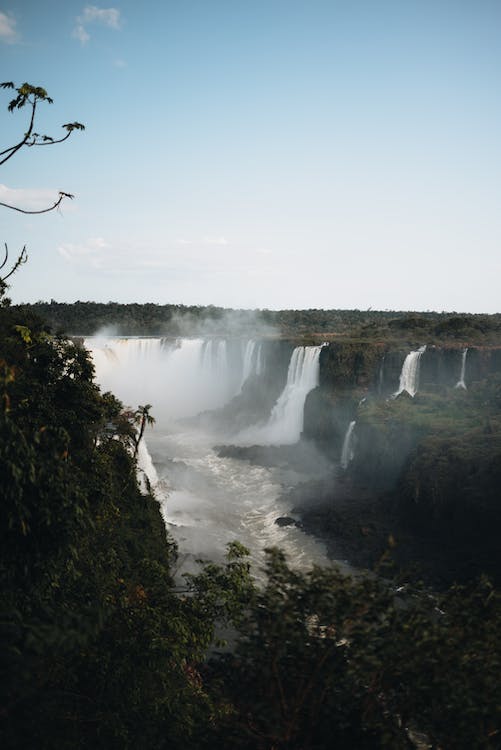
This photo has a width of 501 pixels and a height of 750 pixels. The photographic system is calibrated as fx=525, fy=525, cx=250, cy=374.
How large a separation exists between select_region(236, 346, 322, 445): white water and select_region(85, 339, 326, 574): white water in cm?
11

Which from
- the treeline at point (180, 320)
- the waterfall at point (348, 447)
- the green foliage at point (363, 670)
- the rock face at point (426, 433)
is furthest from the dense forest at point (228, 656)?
the treeline at point (180, 320)

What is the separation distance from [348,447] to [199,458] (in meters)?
13.0

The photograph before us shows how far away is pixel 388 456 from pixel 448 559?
10.7 metres

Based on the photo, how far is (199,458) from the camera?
151 feet

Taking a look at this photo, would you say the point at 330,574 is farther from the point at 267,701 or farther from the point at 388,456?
the point at 388,456

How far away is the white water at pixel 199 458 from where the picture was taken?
29.9m

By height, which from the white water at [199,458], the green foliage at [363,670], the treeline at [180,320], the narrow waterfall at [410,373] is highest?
the treeline at [180,320]

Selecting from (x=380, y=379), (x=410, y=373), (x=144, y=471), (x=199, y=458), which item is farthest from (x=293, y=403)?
(x=144, y=471)

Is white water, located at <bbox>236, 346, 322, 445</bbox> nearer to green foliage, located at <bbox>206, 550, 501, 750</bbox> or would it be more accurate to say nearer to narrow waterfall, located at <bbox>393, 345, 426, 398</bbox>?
narrow waterfall, located at <bbox>393, 345, 426, 398</bbox>

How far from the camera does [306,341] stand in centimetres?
5750

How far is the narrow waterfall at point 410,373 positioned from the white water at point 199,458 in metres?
9.20

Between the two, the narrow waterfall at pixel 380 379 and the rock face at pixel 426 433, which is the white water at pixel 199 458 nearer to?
the rock face at pixel 426 433

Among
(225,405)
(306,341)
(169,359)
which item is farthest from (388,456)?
(169,359)

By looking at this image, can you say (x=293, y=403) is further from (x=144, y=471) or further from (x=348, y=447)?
(x=144, y=471)
